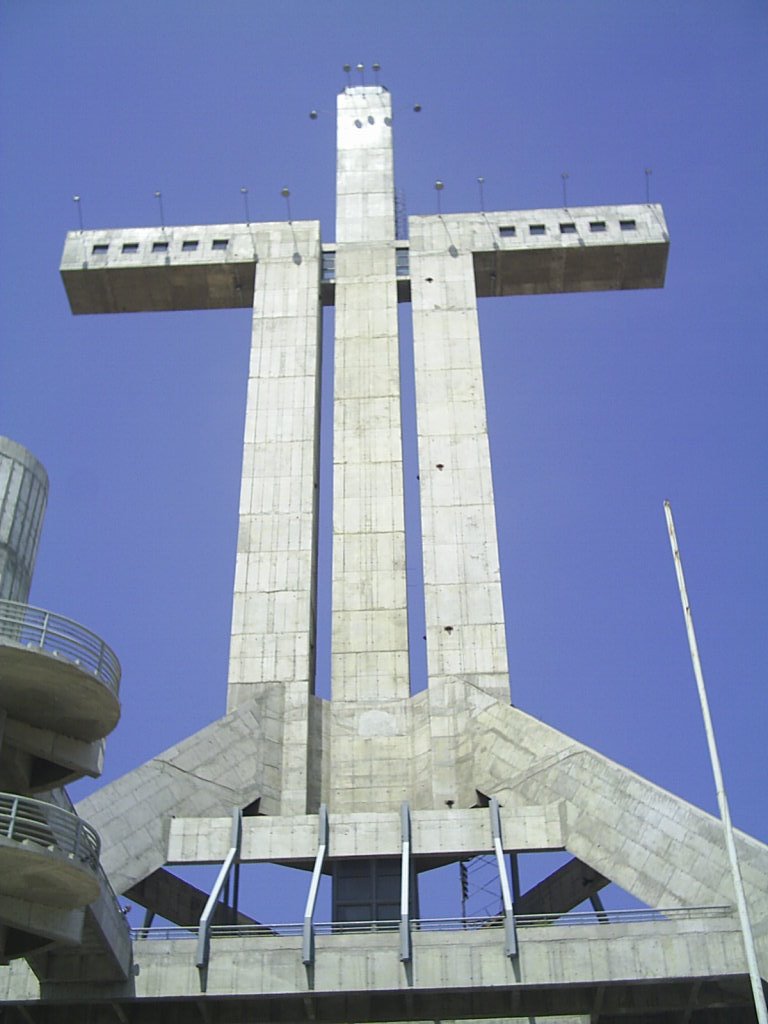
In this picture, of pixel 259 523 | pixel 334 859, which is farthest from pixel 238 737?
pixel 259 523

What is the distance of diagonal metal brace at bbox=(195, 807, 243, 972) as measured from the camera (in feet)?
99.5

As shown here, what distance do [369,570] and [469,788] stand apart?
819 centimetres

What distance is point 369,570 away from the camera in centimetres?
4216

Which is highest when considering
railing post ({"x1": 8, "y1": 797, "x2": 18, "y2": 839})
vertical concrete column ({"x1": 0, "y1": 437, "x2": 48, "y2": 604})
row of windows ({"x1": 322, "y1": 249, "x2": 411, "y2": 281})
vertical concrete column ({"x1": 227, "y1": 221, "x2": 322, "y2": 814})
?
row of windows ({"x1": 322, "y1": 249, "x2": 411, "y2": 281})

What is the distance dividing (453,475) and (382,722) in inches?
350

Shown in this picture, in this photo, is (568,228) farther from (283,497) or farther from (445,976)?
(445,976)

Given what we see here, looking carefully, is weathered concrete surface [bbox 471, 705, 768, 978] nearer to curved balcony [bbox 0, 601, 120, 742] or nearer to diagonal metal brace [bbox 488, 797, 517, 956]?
Answer: diagonal metal brace [bbox 488, 797, 517, 956]

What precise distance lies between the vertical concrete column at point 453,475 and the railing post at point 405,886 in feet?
16.9

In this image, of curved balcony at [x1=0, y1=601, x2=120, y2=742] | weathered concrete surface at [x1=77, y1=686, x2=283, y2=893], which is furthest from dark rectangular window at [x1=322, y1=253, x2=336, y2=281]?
curved balcony at [x1=0, y1=601, x2=120, y2=742]

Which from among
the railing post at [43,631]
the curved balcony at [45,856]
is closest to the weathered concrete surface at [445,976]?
the curved balcony at [45,856]

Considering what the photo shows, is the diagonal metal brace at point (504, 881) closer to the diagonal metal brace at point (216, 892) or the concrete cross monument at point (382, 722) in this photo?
the concrete cross monument at point (382, 722)

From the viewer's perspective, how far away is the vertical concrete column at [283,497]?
39.9 meters

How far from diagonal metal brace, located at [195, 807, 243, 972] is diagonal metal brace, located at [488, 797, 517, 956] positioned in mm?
6896

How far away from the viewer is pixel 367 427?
4516 centimetres
